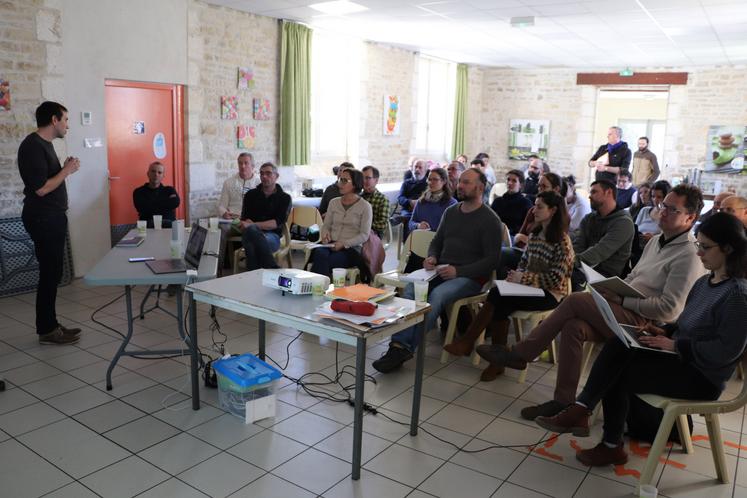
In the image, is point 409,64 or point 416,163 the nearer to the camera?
point 416,163

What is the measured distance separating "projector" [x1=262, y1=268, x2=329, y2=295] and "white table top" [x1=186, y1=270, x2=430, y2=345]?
0.03m

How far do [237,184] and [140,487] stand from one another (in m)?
4.13

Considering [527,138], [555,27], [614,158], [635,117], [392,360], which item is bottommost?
[392,360]

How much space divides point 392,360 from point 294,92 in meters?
5.00

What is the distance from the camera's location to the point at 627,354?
279 centimetres

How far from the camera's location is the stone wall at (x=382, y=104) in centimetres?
941

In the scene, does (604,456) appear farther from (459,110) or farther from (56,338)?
→ (459,110)

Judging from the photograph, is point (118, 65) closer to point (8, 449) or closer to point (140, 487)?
point (8, 449)

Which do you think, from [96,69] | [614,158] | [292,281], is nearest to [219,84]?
[96,69]

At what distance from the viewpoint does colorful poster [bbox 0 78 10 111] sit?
16.6 feet

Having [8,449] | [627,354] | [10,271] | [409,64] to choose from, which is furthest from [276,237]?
[409,64]

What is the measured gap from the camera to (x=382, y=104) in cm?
973

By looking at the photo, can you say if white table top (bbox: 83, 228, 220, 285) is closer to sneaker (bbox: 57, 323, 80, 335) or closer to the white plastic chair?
sneaker (bbox: 57, 323, 80, 335)

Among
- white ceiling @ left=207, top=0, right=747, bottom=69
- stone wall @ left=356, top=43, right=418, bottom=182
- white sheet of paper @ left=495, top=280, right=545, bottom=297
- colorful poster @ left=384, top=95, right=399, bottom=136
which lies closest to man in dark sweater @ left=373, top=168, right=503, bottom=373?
white sheet of paper @ left=495, top=280, right=545, bottom=297
